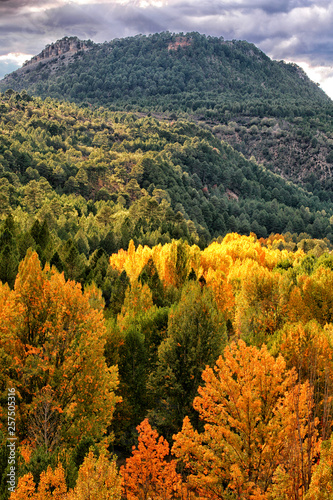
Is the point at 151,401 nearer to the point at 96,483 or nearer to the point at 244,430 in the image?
the point at 244,430

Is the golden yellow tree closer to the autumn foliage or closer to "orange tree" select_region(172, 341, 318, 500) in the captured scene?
"orange tree" select_region(172, 341, 318, 500)

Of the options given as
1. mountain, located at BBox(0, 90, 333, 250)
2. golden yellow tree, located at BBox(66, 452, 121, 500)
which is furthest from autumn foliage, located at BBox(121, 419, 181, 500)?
mountain, located at BBox(0, 90, 333, 250)

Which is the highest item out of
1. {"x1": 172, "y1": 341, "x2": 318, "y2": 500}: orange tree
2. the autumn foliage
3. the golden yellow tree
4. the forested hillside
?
the forested hillside

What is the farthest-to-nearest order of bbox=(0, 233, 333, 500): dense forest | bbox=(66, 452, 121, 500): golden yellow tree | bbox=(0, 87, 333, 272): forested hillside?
bbox=(0, 87, 333, 272): forested hillside < bbox=(0, 233, 333, 500): dense forest < bbox=(66, 452, 121, 500): golden yellow tree

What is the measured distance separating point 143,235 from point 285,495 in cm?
7540

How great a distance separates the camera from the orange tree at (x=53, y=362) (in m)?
19.1

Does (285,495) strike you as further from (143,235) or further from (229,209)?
(229,209)

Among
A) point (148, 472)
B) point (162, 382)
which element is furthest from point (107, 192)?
point (148, 472)

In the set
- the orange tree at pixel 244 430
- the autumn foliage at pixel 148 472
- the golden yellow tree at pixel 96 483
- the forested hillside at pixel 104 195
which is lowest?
the autumn foliage at pixel 148 472

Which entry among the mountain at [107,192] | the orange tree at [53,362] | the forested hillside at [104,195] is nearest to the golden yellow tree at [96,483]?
the orange tree at [53,362]

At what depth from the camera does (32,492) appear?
11.9m

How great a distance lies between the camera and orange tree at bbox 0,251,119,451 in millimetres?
19109

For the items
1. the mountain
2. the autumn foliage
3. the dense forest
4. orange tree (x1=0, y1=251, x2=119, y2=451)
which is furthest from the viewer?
the mountain

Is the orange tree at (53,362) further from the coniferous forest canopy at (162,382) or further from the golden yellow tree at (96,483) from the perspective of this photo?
the golden yellow tree at (96,483)
